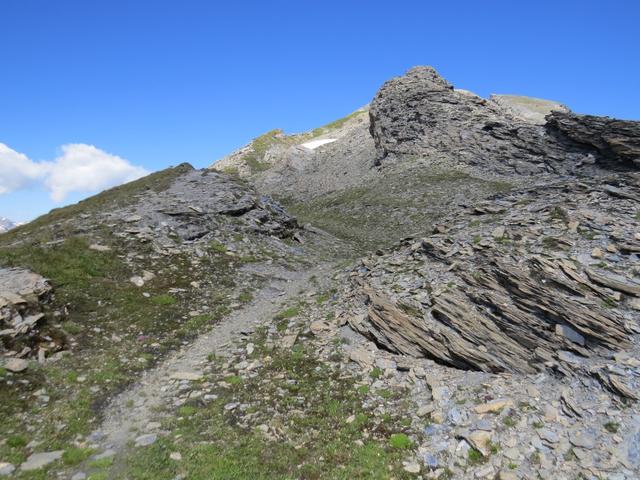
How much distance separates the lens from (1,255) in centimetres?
2628

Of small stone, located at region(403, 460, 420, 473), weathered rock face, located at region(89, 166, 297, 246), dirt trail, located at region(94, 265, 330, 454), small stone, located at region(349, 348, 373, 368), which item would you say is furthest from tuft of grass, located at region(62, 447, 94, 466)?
weathered rock face, located at region(89, 166, 297, 246)

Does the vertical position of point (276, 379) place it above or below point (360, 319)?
below

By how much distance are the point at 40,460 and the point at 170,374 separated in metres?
5.73

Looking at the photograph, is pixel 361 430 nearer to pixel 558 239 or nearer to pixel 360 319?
pixel 360 319

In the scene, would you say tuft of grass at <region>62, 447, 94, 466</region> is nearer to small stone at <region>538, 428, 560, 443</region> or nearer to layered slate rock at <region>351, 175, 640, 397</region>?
layered slate rock at <region>351, 175, 640, 397</region>

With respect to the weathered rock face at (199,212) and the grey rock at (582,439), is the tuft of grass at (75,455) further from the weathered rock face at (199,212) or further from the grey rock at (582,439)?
the weathered rock face at (199,212)

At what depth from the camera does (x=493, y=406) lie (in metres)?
13.6

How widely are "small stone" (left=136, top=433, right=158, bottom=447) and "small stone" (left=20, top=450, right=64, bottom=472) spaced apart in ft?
6.95

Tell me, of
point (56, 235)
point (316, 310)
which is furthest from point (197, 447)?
point (56, 235)

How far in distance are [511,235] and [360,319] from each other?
8614mm

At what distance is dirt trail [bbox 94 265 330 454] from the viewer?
14.0 meters

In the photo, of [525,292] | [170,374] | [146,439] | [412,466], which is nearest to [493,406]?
[412,466]

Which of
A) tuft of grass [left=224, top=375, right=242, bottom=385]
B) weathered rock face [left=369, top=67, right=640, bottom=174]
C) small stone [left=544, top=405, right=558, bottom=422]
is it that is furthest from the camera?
weathered rock face [left=369, top=67, right=640, bottom=174]

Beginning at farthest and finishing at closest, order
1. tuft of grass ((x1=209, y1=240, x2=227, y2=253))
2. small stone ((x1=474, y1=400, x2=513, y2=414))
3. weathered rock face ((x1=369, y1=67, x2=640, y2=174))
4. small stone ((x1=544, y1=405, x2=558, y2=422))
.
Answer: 1. weathered rock face ((x1=369, y1=67, x2=640, y2=174))
2. tuft of grass ((x1=209, y1=240, x2=227, y2=253))
3. small stone ((x1=474, y1=400, x2=513, y2=414))
4. small stone ((x1=544, y1=405, x2=558, y2=422))
